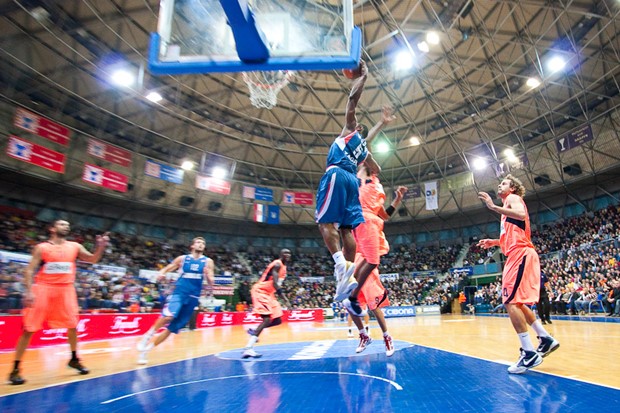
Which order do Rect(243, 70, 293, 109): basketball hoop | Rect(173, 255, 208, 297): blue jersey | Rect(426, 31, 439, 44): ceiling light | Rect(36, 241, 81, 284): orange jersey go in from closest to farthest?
1. Rect(36, 241, 81, 284): orange jersey
2. Rect(173, 255, 208, 297): blue jersey
3. Rect(243, 70, 293, 109): basketball hoop
4. Rect(426, 31, 439, 44): ceiling light

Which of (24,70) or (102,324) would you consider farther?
(24,70)

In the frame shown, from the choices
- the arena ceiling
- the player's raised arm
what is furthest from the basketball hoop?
the player's raised arm

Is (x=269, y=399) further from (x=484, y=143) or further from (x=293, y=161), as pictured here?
(x=293, y=161)

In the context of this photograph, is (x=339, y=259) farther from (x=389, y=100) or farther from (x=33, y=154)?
(x=389, y=100)

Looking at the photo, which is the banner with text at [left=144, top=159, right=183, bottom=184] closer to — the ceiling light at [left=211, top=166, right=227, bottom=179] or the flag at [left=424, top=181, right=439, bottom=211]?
the ceiling light at [left=211, top=166, right=227, bottom=179]

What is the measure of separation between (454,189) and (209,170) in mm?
20379

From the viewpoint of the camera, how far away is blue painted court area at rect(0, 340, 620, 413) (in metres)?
2.93

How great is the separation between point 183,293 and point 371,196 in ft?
11.7

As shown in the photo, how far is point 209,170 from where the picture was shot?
94.9 feet

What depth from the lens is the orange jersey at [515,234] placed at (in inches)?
176

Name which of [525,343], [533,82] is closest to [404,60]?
[533,82]

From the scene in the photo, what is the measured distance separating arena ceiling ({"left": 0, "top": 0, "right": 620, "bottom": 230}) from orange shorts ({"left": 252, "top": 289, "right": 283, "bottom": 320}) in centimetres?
1465

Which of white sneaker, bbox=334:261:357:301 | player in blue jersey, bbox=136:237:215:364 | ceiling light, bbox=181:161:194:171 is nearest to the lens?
white sneaker, bbox=334:261:357:301

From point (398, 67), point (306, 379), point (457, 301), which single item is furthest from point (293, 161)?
point (306, 379)
